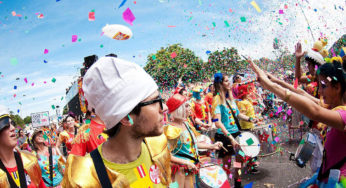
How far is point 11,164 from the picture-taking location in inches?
108

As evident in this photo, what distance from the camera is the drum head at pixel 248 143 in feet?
17.3

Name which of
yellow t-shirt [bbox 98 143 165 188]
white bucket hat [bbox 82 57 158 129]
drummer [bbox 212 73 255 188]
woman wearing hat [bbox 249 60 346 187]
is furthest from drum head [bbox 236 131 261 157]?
white bucket hat [bbox 82 57 158 129]

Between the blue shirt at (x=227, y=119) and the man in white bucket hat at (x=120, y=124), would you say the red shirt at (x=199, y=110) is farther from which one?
the man in white bucket hat at (x=120, y=124)

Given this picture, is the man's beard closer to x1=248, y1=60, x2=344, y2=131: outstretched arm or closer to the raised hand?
x1=248, y1=60, x2=344, y2=131: outstretched arm

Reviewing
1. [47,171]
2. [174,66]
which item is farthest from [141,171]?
[174,66]

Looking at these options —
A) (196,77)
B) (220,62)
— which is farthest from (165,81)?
(220,62)

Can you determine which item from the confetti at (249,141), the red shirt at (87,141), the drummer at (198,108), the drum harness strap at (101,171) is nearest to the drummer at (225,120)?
the confetti at (249,141)

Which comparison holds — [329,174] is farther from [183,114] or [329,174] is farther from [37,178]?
[37,178]

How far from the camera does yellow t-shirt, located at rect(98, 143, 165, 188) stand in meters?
1.61

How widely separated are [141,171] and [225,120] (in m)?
3.81

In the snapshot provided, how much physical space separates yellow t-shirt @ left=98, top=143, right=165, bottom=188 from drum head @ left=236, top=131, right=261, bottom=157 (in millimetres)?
3740

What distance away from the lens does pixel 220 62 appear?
161ft

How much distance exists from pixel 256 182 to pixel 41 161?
4.58 meters

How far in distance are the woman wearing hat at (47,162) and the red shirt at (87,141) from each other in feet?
6.66
